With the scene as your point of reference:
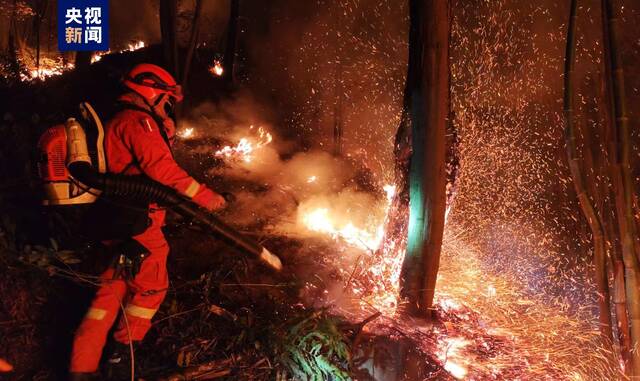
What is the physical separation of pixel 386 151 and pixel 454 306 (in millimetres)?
7075

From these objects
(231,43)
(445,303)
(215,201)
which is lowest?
(445,303)

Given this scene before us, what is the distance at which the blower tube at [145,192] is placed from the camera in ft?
9.70

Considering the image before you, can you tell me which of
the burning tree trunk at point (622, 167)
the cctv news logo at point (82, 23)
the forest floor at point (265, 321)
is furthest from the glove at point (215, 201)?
the cctv news logo at point (82, 23)

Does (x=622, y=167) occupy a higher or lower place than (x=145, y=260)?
higher

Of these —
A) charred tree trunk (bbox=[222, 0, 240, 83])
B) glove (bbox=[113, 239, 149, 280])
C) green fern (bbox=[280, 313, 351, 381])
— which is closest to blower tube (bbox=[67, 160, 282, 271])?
glove (bbox=[113, 239, 149, 280])

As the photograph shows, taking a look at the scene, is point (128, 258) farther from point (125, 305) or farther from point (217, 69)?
point (217, 69)


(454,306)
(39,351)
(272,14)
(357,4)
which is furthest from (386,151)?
(39,351)

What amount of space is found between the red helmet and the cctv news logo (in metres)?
9.17

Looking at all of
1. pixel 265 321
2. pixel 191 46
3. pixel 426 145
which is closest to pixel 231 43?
pixel 191 46

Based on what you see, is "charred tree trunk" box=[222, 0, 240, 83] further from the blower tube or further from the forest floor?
the blower tube

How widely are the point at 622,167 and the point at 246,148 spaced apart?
8.08 meters

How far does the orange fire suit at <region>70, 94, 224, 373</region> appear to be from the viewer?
3.09m

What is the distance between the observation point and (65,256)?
346 centimetres

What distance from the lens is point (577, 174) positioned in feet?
12.9
